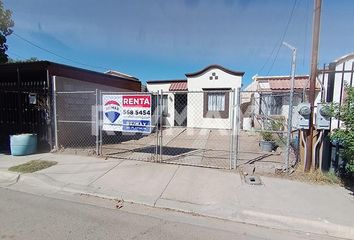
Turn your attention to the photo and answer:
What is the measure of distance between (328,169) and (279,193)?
5.84 feet

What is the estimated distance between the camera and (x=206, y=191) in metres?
4.90

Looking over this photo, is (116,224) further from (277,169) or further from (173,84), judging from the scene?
(173,84)

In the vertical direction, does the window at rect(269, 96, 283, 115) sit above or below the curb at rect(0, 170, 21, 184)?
above

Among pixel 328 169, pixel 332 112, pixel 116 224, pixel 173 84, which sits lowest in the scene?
pixel 116 224

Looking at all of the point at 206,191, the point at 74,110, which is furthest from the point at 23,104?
the point at 206,191

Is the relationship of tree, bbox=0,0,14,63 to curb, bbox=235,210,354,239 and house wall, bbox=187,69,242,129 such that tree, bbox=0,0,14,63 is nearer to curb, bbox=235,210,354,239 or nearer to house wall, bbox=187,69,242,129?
house wall, bbox=187,69,242,129

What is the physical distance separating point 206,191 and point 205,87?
34.6ft

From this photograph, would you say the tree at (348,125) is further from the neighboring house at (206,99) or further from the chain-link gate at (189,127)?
the neighboring house at (206,99)

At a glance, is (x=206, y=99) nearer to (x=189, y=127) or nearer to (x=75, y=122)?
(x=189, y=127)

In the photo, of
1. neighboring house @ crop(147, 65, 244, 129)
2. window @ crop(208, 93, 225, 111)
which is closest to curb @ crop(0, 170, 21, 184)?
neighboring house @ crop(147, 65, 244, 129)

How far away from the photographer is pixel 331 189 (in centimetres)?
497

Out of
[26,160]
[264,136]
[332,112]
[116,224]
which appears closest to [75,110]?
[26,160]

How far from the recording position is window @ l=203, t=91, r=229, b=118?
1464 centimetres

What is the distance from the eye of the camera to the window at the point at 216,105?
1464 cm
